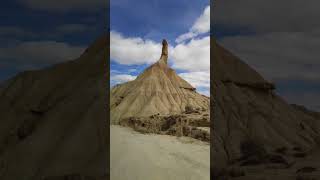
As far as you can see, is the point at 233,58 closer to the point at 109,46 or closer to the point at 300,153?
the point at 300,153

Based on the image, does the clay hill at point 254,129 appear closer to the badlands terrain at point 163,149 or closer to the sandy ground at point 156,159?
the badlands terrain at point 163,149

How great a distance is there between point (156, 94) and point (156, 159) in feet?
142

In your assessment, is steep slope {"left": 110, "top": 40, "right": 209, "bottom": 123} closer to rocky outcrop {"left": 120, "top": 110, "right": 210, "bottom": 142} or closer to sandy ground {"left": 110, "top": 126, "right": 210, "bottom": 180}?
rocky outcrop {"left": 120, "top": 110, "right": 210, "bottom": 142}

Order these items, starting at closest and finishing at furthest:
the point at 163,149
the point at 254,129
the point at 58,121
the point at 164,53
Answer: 1. the point at 163,149
2. the point at 58,121
3. the point at 254,129
4. the point at 164,53

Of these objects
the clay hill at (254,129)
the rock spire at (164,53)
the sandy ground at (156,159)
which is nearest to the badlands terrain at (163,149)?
the sandy ground at (156,159)

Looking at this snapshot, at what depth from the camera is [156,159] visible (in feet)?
52.1

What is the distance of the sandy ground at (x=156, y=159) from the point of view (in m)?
15.0

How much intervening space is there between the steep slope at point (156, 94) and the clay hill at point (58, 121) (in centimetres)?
2942

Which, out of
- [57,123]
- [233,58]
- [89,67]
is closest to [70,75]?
[89,67]

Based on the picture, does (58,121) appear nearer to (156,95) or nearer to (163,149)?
(163,149)

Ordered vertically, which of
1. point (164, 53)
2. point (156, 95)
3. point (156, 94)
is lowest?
point (156, 95)

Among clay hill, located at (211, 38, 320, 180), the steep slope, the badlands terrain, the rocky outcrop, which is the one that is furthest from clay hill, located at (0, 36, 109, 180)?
the steep slope

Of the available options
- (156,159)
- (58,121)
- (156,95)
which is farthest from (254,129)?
(156,95)

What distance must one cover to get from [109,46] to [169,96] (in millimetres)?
37933
